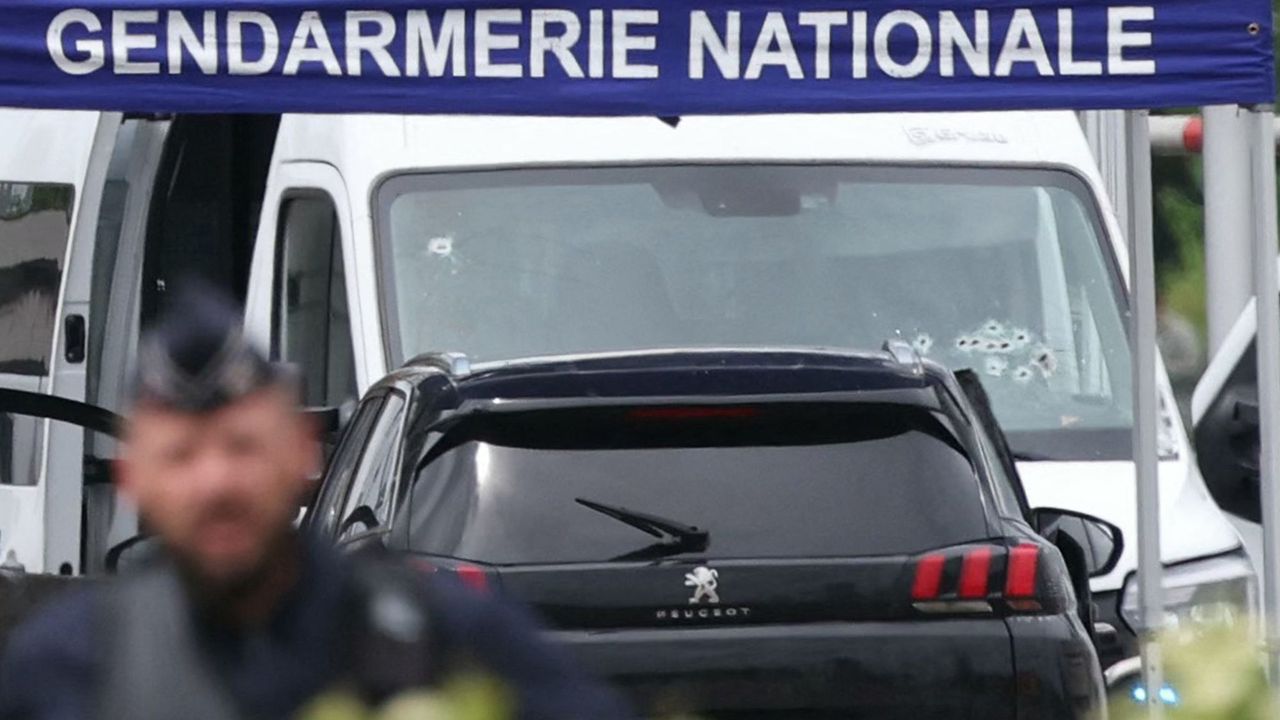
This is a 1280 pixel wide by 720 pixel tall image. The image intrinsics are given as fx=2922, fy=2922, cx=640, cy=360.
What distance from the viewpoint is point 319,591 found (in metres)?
2.97

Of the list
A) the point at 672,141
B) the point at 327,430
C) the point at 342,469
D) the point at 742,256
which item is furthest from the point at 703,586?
the point at 672,141

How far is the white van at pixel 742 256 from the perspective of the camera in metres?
8.70

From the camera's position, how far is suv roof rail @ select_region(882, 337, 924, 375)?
6.60 m

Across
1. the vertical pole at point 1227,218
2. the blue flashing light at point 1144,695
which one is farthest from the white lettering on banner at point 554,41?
the vertical pole at point 1227,218

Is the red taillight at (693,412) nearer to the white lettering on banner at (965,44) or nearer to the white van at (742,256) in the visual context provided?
the white lettering on banner at (965,44)

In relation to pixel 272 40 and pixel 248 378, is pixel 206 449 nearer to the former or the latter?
pixel 248 378

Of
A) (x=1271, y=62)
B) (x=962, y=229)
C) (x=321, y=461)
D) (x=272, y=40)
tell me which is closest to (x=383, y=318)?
(x=321, y=461)

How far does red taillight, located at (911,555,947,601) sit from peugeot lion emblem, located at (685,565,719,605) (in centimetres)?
41

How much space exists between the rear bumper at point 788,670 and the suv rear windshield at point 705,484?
0.65 feet

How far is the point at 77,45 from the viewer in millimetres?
6371

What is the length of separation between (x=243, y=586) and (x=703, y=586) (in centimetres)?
305

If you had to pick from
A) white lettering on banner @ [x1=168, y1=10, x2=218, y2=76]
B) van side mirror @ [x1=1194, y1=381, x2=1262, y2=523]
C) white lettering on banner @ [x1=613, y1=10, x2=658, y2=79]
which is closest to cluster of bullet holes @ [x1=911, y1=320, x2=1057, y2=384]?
van side mirror @ [x1=1194, y1=381, x2=1262, y2=523]

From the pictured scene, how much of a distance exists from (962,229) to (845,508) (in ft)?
10.2

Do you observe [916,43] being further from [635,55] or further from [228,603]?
[228,603]
